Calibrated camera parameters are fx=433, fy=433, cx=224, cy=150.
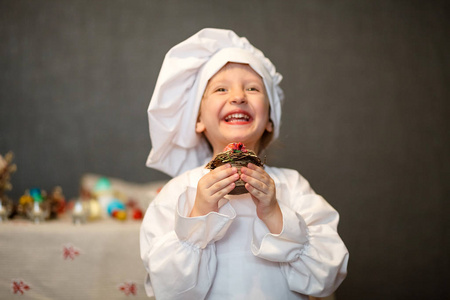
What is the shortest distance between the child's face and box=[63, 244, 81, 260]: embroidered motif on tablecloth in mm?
826

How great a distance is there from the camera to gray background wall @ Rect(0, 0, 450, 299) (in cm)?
307

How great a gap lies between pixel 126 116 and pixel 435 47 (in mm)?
2418

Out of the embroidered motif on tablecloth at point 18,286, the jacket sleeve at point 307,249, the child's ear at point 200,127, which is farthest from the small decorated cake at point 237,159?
the embroidered motif on tablecloth at point 18,286

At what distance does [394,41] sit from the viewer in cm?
320

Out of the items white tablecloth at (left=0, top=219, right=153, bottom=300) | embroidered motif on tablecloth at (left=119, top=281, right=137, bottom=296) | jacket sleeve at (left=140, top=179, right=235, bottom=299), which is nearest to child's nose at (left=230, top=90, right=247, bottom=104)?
jacket sleeve at (left=140, top=179, right=235, bottom=299)

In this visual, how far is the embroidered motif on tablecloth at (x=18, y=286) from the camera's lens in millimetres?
1875

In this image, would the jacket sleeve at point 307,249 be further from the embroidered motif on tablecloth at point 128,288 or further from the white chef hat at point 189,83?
the embroidered motif on tablecloth at point 128,288

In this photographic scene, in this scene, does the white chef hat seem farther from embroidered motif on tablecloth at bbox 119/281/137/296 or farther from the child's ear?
embroidered motif on tablecloth at bbox 119/281/137/296

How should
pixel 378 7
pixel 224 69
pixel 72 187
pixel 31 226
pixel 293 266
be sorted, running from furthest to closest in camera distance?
pixel 72 187 → pixel 378 7 → pixel 31 226 → pixel 224 69 → pixel 293 266

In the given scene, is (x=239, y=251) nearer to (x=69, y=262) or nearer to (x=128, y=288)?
(x=128, y=288)

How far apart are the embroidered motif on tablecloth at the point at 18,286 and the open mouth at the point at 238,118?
116 centimetres

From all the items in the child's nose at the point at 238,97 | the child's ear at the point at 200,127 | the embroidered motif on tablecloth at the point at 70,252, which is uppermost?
the child's nose at the point at 238,97

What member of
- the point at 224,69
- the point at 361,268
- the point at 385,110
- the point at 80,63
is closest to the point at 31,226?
the point at 224,69

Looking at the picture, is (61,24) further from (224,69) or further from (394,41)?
(394,41)
